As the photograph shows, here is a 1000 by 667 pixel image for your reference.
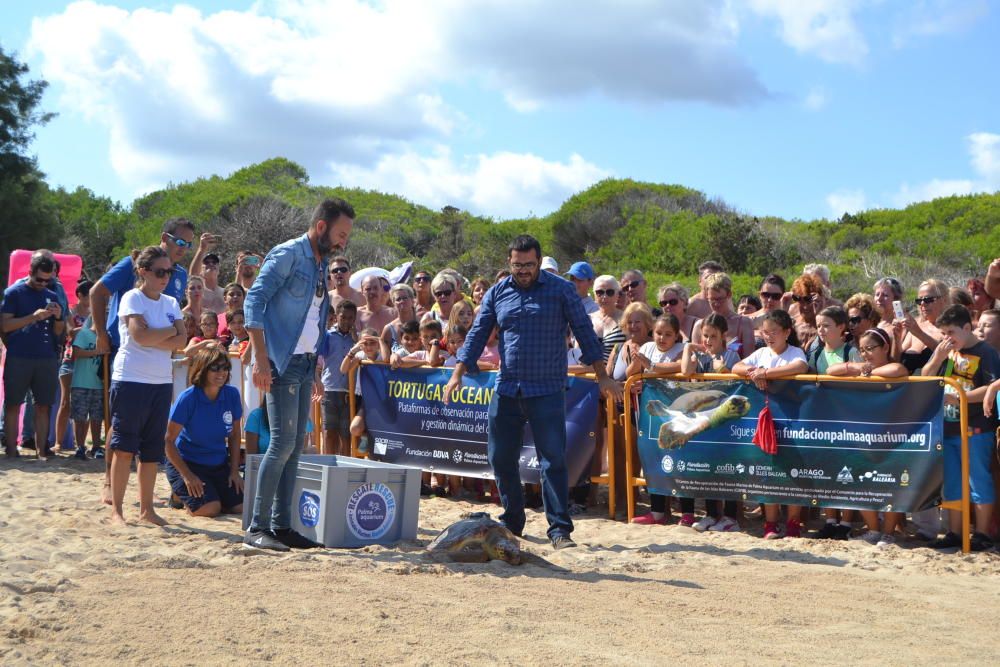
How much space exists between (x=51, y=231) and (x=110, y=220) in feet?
35.1

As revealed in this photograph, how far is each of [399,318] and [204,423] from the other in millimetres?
2697

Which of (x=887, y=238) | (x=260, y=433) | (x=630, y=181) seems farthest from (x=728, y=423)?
(x=630, y=181)

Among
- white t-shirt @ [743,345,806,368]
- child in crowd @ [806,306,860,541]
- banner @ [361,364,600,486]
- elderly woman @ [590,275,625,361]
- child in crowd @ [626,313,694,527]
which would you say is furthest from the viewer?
elderly woman @ [590,275,625,361]

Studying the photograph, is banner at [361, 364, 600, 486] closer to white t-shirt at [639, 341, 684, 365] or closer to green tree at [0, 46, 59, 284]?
white t-shirt at [639, 341, 684, 365]

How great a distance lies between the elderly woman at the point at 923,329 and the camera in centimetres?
773

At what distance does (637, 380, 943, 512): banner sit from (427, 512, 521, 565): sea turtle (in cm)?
226

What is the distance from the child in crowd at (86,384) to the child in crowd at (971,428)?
8285mm

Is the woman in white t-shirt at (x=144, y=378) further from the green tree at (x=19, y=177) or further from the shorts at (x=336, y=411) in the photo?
the green tree at (x=19, y=177)

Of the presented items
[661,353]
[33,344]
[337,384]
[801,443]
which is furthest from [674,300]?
[33,344]

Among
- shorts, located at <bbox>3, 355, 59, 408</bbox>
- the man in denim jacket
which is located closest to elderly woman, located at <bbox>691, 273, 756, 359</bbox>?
the man in denim jacket

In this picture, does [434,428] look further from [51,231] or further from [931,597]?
[51,231]

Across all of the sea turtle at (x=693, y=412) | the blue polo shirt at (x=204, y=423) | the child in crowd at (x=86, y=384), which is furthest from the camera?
the child in crowd at (x=86, y=384)

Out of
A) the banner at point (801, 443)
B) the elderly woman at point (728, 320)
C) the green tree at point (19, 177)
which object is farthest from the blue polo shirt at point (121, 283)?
the green tree at point (19, 177)

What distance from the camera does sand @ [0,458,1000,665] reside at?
443 cm
